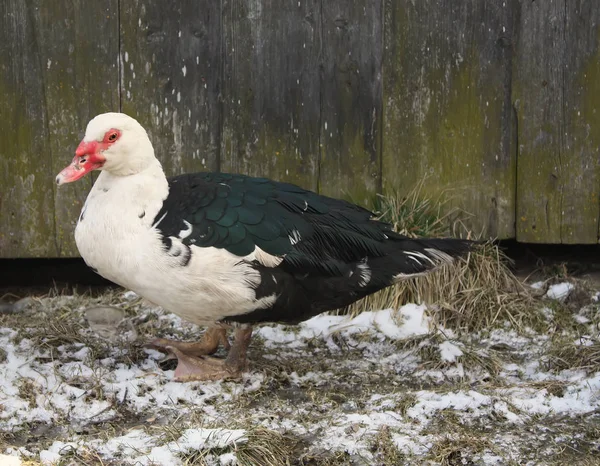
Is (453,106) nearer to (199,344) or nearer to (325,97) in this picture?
(325,97)

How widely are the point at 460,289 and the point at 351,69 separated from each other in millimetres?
1317

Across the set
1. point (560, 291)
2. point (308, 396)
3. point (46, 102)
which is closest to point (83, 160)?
point (46, 102)

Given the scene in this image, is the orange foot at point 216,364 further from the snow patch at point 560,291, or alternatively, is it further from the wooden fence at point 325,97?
the snow patch at point 560,291

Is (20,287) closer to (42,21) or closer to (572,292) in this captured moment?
(42,21)

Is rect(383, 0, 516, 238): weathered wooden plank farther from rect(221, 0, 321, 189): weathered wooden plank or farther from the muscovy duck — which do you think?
the muscovy duck

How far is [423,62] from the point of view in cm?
489

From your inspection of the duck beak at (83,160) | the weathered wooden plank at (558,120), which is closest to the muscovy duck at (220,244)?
the duck beak at (83,160)

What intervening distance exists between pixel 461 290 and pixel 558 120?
1078 mm

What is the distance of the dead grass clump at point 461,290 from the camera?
473 centimetres

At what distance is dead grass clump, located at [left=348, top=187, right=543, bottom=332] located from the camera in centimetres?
473

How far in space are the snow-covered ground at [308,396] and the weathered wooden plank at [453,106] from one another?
28.2 inches

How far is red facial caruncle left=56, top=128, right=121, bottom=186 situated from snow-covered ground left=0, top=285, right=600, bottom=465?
36.3 inches

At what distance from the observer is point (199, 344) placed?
431 cm

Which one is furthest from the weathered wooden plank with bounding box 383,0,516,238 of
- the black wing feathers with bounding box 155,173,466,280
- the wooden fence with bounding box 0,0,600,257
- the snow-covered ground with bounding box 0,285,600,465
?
the black wing feathers with bounding box 155,173,466,280
